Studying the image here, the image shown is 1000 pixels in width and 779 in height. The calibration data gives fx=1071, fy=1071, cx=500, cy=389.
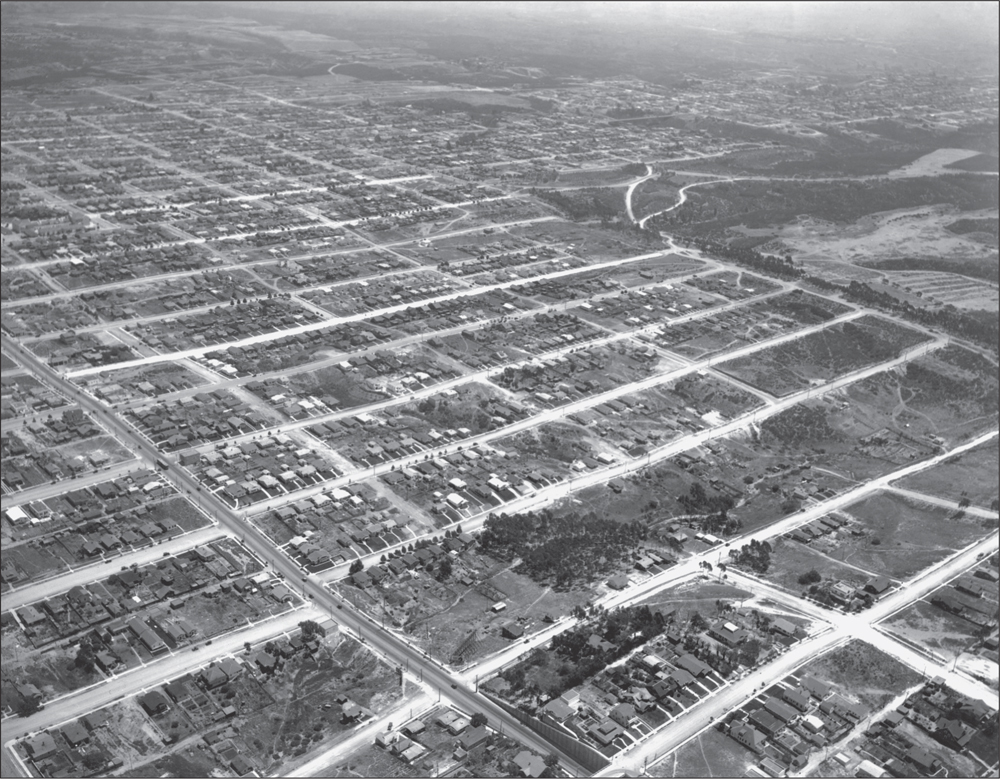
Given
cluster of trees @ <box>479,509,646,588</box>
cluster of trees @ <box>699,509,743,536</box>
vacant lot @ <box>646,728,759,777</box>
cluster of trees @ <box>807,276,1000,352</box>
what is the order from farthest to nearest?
cluster of trees @ <box>807,276,1000,352</box> < cluster of trees @ <box>699,509,743,536</box> < cluster of trees @ <box>479,509,646,588</box> < vacant lot @ <box>646,728,759,777</box>

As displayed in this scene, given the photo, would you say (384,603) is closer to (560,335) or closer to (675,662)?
(675,662)

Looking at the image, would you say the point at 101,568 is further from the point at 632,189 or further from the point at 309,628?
the point at 632,189

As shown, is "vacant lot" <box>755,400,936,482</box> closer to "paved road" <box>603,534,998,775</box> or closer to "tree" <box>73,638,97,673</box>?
"paved road" <box>603,534,998,775</box>

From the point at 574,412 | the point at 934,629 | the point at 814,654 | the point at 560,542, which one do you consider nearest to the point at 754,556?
the point at 814,654

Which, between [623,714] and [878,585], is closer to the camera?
[623,714]

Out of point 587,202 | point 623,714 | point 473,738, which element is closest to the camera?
point 473,738

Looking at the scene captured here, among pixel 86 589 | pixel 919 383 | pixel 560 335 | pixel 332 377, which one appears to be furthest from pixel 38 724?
pixel 919 383

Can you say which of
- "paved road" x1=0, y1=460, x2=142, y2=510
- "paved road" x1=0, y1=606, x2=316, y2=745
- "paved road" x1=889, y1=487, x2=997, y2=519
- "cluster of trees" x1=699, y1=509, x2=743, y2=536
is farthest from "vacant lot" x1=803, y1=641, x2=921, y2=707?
"paved road" x1=0, y1=460, x2=142, y2=510
